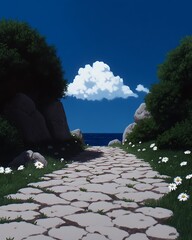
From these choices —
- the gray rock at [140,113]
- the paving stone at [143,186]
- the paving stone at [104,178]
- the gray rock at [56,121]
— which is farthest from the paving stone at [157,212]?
the gray rock at [140,113]

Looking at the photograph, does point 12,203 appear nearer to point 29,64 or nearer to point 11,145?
point 11,145

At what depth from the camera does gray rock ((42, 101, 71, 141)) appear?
1455cm

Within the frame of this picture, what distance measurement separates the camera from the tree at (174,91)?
14.1 m

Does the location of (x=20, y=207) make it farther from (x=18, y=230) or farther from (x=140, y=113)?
(x=140, y=113)

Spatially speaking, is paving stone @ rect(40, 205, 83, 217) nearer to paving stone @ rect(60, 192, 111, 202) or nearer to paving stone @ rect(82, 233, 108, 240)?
paving stone @ rect(60, 192, 111, 202)

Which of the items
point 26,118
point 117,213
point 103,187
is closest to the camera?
point 117,213

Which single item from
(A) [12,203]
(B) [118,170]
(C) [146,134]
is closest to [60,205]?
(A) [12,203]

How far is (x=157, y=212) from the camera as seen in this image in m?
5.16

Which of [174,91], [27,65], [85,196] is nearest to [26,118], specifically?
[27,65]

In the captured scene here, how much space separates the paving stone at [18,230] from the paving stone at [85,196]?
1.47 meters

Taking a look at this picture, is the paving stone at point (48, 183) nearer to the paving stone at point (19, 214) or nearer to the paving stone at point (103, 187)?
the paving stone at point (103, 187)

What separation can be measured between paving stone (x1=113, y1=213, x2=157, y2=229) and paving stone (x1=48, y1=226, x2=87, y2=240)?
0.57m

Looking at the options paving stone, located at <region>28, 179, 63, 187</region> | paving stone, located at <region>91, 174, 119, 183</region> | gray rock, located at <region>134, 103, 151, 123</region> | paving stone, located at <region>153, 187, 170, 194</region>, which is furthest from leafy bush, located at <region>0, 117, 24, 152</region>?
gray rock, located at <region>134, 103, 151, 123</region>

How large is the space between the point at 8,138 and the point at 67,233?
6539 mm
